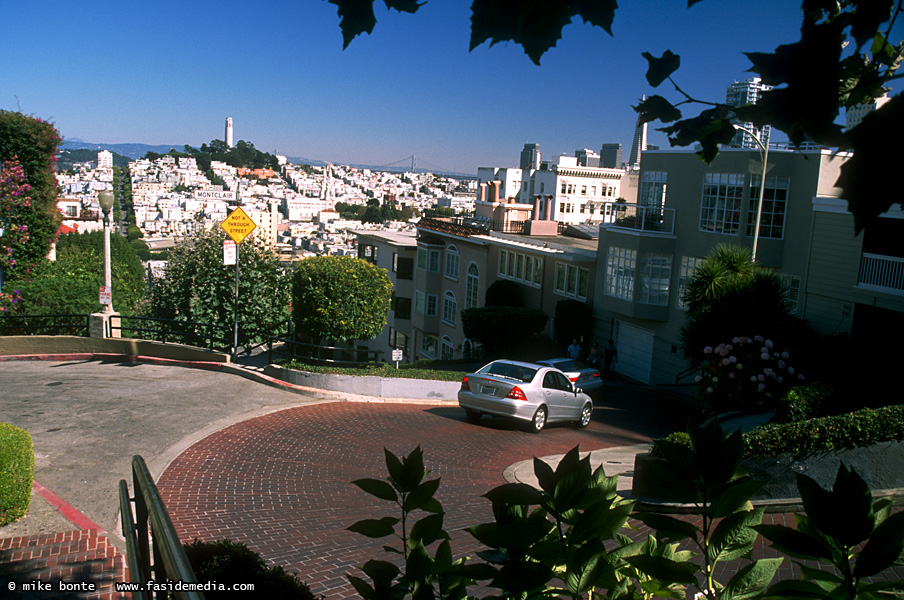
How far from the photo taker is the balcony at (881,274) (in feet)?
61.3

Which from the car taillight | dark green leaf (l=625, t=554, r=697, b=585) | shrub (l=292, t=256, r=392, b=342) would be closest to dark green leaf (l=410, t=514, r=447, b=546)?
dark green leaf (l=625, t=554, r=697, b=585)

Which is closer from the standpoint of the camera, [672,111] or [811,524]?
[811,524]

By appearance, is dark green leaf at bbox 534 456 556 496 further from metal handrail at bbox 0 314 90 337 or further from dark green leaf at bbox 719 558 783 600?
metal handrail at bbox 0 314 90 337

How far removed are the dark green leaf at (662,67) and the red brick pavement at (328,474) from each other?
14.9 ft

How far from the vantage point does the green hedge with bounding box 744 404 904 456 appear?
8.88 metres

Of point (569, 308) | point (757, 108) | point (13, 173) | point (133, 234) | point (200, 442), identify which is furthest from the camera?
point (133, 234)

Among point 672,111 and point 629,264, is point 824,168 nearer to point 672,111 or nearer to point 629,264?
point 629,264

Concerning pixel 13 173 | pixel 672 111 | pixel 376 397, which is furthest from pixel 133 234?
pixel 672 111

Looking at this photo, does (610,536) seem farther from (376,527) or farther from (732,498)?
(376,527)

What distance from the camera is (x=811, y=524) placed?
5.72ft

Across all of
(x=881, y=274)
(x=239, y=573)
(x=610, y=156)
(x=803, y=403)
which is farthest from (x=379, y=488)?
(x=610, y=156)

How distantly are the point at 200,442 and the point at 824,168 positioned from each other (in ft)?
64.6

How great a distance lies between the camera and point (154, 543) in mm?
2891

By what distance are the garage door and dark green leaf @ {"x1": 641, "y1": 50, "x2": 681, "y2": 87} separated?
24820mm
